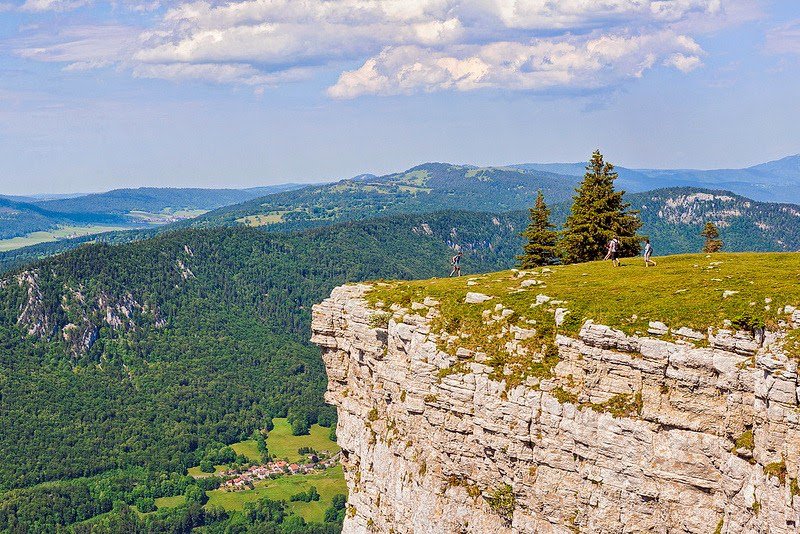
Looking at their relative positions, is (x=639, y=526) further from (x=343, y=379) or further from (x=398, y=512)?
(x=343, y=379)

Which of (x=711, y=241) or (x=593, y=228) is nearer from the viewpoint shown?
(x=593, y=228)

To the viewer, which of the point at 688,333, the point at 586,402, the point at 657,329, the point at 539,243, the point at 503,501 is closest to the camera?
the point at 688,333

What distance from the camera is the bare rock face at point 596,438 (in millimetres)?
34516

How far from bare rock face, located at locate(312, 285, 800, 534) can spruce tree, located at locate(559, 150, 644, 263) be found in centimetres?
4282

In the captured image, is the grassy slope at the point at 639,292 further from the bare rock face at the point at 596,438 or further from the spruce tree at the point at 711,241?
the spruce tree at the point at 711,241

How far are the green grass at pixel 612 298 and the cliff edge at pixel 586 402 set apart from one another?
13 cm

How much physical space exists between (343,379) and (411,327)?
11603 millimetres

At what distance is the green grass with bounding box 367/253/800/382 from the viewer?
127ft

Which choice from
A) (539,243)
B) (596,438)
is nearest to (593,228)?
(539,243)

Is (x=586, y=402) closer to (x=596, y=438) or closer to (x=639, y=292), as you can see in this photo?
(x=596, y=438)

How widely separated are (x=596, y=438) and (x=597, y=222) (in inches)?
2094

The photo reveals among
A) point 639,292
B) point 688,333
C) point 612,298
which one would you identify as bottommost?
point 688,333

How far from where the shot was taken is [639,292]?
4419cm

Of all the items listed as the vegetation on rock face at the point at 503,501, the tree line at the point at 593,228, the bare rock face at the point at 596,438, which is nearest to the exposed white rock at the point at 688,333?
the bare rock face at the point at 596,438
